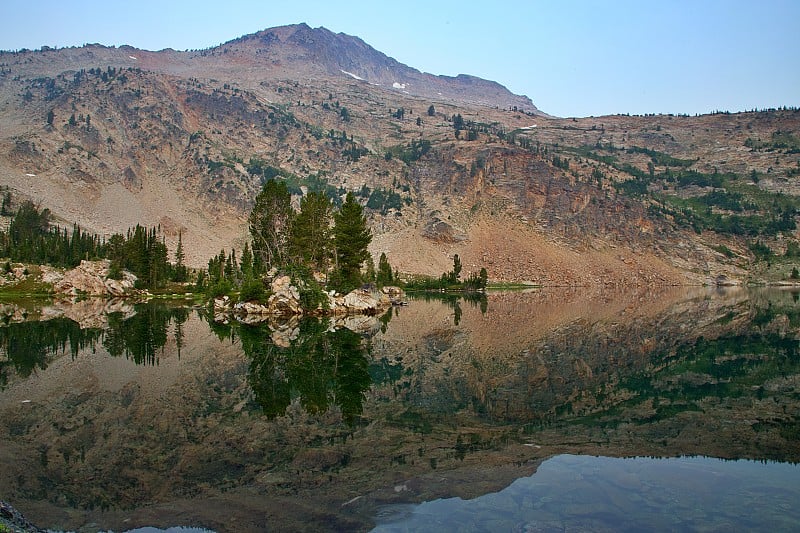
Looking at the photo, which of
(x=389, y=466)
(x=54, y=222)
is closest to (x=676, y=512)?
(x=389, y=466)

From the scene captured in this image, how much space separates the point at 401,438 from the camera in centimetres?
1716

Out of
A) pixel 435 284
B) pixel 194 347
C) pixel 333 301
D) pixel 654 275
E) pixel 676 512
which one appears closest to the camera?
pixel 676 512

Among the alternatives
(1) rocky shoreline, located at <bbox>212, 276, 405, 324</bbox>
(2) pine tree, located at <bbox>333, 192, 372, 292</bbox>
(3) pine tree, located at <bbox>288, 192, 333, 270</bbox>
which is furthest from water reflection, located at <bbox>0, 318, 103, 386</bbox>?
(2) pine tree, located at <bbox>333, 192, 372, 292</bbox>

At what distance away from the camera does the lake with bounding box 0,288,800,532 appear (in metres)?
11.7

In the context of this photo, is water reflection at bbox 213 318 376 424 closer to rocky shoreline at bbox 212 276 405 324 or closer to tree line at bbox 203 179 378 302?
rocky shoreline at bbox 212 276 405 324

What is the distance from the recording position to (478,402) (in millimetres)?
22000

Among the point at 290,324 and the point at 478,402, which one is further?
Result: the point at 290,324

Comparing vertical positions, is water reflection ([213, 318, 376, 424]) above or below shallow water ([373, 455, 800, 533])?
below

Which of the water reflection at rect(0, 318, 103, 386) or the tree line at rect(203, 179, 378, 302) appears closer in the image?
the water reflection at rect(0, 318, 103, 386)

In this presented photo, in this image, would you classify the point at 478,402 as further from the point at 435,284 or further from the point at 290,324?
the point at 435,284

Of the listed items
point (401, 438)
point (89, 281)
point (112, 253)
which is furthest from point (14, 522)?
point (112, 253)

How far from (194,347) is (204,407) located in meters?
17.7

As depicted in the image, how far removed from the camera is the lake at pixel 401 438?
1168cm

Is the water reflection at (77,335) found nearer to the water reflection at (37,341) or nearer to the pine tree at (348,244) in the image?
the water reflection at (37,341)
